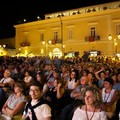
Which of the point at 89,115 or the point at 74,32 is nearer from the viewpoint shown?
the point at 89,115

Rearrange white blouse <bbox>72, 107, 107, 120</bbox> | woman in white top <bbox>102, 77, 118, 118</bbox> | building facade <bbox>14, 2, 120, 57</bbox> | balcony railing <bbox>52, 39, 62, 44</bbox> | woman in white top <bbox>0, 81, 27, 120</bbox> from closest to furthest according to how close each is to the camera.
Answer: white blouse <bbox>72, 107, 107, 120</bbox>, woman in white top <bbox>0, 81, 27, 120</bbox>, woman in white top <bbox>102, 77, 118, 118</bbox>, building facade <bbox>14, 2, 120, 57</bbox>, balcony railing <bbox>52, 39, 62, 44</bbox>

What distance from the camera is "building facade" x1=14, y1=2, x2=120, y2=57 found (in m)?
35.2

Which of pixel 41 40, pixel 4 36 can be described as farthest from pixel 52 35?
pixel 4 36

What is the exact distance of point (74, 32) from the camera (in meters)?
38.8

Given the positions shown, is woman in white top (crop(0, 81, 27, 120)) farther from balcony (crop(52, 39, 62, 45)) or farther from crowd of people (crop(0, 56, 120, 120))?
balcony (crop(52, 39, 62, 45))

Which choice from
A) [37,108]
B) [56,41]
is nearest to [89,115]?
[37,108]

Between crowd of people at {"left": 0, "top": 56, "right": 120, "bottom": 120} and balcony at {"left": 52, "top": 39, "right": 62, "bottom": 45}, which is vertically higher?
balcony at {"left": 52, "top": 39, "right": 62, "bottom": 45}

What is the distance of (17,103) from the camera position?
6.41m

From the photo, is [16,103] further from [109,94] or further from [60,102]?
[109,94]

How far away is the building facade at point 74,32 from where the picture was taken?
35219mm

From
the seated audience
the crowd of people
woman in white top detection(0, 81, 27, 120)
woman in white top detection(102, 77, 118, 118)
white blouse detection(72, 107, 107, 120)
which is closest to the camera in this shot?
white blouse detection(72, 107, 107, 120)

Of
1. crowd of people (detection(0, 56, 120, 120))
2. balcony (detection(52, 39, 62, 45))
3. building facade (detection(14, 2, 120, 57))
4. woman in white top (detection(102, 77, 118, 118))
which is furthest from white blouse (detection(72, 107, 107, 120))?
balcony (detection(52, 39, 62, 45))

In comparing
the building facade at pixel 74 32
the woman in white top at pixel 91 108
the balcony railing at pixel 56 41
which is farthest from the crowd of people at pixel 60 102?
the balcony railing at pixel 56 41

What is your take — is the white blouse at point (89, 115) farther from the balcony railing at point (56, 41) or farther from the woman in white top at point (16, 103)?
the balcony railing at point (56, 41)
